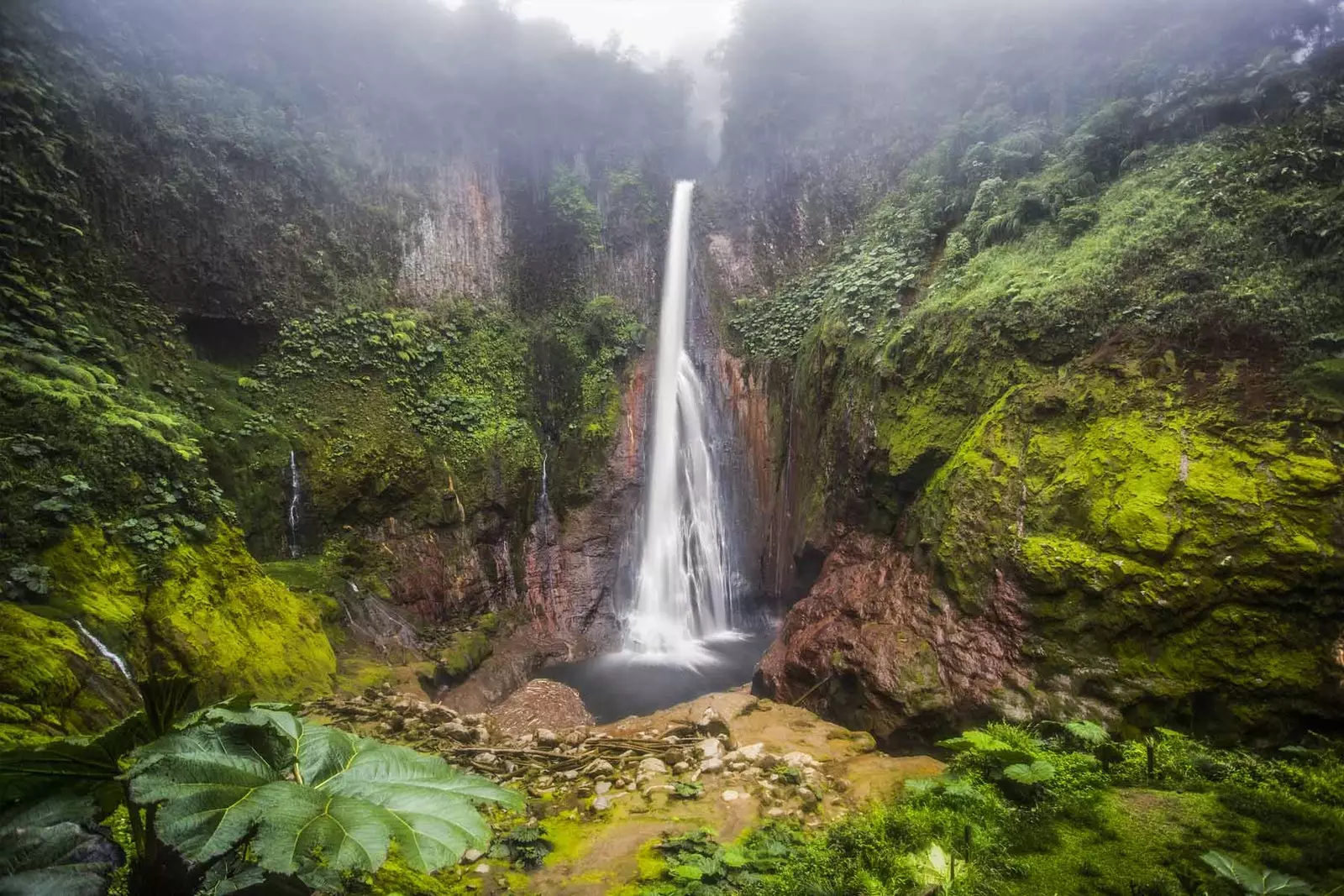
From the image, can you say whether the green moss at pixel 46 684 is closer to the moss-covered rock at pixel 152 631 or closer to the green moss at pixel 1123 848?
the moss-covered rock at pixel 152 631

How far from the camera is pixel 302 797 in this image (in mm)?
1302

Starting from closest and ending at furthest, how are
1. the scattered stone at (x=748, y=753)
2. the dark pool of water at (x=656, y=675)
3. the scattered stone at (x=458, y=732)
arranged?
the scattered stone at (x=748, y=753), the scattered stone at (x=458, y=732), the dark pool of water at (x=656, y=675)

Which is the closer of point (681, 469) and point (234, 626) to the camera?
point (234, 626)

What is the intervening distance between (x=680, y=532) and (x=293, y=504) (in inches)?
312

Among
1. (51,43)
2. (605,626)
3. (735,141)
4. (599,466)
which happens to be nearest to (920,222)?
(599,466)

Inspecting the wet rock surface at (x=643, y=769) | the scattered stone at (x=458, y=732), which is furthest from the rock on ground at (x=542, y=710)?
the scattered stone at (x=458, y=732)

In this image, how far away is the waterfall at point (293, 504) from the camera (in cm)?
1053

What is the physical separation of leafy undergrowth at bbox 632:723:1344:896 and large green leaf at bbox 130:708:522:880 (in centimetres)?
240

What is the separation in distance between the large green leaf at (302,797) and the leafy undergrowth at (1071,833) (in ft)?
7.88

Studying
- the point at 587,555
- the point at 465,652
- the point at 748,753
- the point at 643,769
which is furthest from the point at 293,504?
the point at 748,753

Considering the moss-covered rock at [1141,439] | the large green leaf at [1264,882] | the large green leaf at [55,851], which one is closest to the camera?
the large green leaf at [55,851]

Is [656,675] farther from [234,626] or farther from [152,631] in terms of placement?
[152,631]

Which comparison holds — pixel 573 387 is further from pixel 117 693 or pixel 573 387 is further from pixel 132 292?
pixel 117 693

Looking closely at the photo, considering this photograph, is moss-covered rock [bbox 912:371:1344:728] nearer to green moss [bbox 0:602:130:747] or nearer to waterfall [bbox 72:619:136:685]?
green moss [bbox 0:602:130:747]
